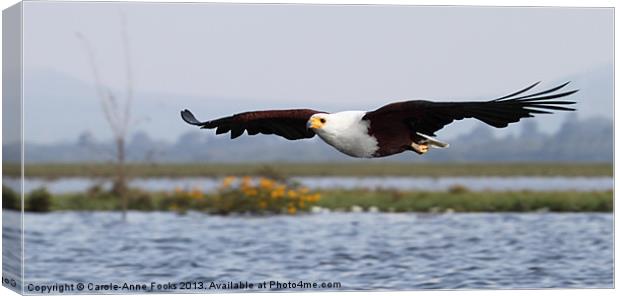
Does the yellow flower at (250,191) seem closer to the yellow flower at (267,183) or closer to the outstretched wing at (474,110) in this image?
the yellow flower at (267,183)

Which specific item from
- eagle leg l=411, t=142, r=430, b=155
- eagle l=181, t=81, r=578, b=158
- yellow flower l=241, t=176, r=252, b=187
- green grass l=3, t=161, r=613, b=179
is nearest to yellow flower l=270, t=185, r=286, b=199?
green grass l=3, t=161, r=613, b=179

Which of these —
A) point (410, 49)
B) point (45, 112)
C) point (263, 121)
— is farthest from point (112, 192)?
point (263, 121)

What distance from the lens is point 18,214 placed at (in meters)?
10.8

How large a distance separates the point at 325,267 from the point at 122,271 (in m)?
1.54

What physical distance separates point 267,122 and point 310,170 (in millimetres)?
6670

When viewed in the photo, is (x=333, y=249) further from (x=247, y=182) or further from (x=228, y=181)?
(x=228, y=181)

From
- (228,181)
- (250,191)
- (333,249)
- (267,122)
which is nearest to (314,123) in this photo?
(267,122)

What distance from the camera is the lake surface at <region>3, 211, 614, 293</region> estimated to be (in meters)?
12.3

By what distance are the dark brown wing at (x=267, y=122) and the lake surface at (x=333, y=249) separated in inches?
92.5

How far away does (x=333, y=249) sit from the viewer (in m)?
13.8

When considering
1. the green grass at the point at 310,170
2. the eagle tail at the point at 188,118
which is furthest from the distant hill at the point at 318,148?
the eagle tail at the point at 188,118

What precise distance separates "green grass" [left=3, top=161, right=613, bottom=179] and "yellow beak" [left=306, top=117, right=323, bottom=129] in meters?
5.53

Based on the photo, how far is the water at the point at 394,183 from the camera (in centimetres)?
1490

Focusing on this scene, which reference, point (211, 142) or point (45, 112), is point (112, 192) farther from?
point (45, 112)
